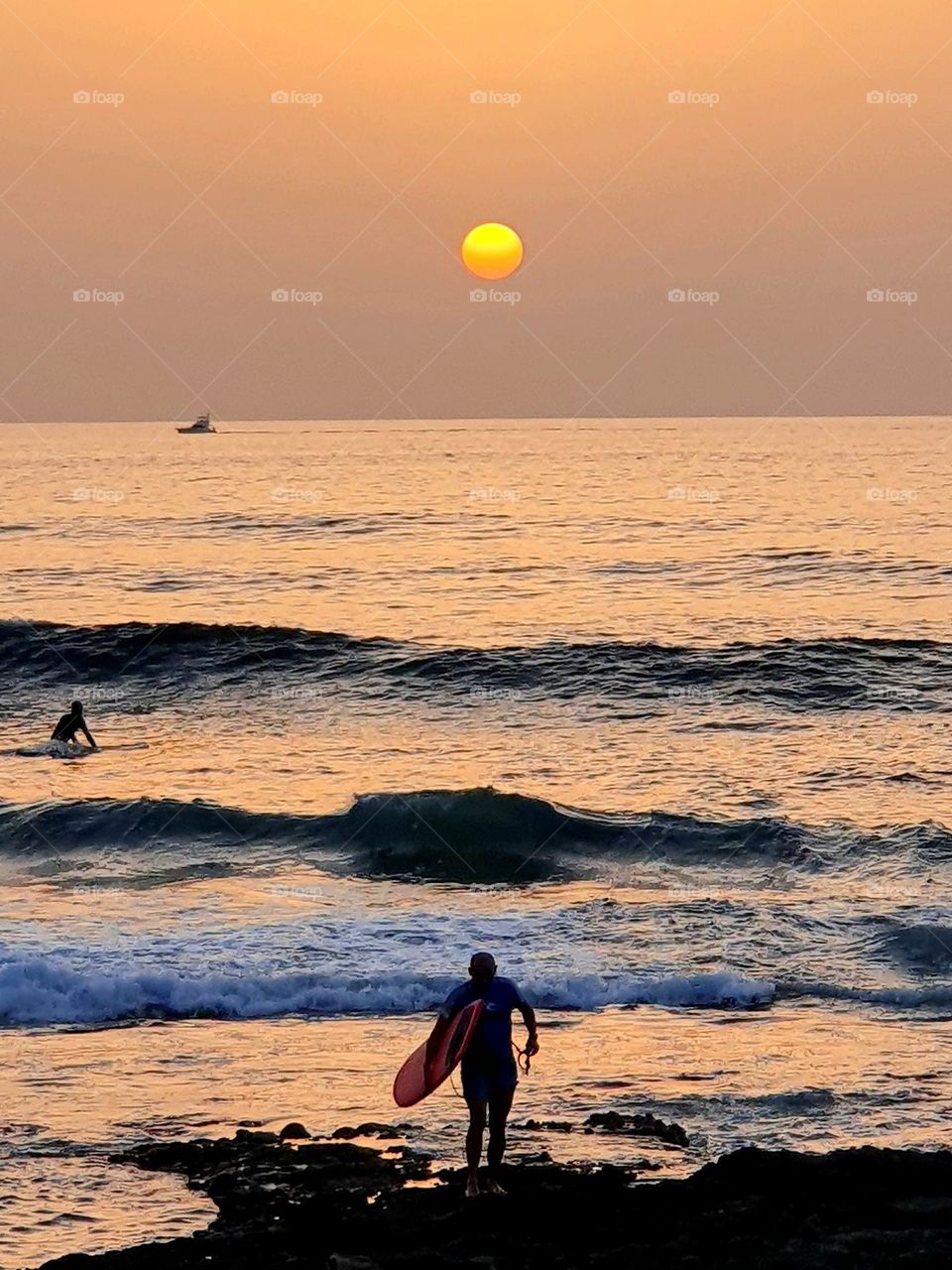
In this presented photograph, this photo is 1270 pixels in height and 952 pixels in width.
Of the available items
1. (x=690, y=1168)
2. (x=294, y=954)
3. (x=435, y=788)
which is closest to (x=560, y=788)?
(x=435, y=788)

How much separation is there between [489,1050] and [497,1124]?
1.58ft

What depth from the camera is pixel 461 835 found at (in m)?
23.8

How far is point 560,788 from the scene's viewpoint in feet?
87.7

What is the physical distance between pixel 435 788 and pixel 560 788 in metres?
2.18

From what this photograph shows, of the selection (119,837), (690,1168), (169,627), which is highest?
(169,627)

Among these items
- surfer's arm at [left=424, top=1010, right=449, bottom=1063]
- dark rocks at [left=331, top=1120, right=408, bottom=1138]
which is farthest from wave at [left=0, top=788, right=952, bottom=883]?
surfer's arm at [left=424, top=1010, right=449, bottom=1063]

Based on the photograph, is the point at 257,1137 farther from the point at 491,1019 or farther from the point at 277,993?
the point at 277,993

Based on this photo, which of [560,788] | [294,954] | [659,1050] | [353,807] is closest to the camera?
[659,1050]

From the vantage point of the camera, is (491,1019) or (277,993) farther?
(277,993)

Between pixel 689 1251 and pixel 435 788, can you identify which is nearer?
pixel 689 1251

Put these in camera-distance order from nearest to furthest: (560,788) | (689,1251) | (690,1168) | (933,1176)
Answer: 1. (689,1251)
2. (933,1176)
3. (690,1168)
4. (560,788)

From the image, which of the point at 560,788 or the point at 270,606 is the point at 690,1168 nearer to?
the point at 560,788

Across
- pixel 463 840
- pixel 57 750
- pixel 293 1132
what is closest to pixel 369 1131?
pixel 293 1132

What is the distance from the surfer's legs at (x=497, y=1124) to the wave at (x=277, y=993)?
4879mm
